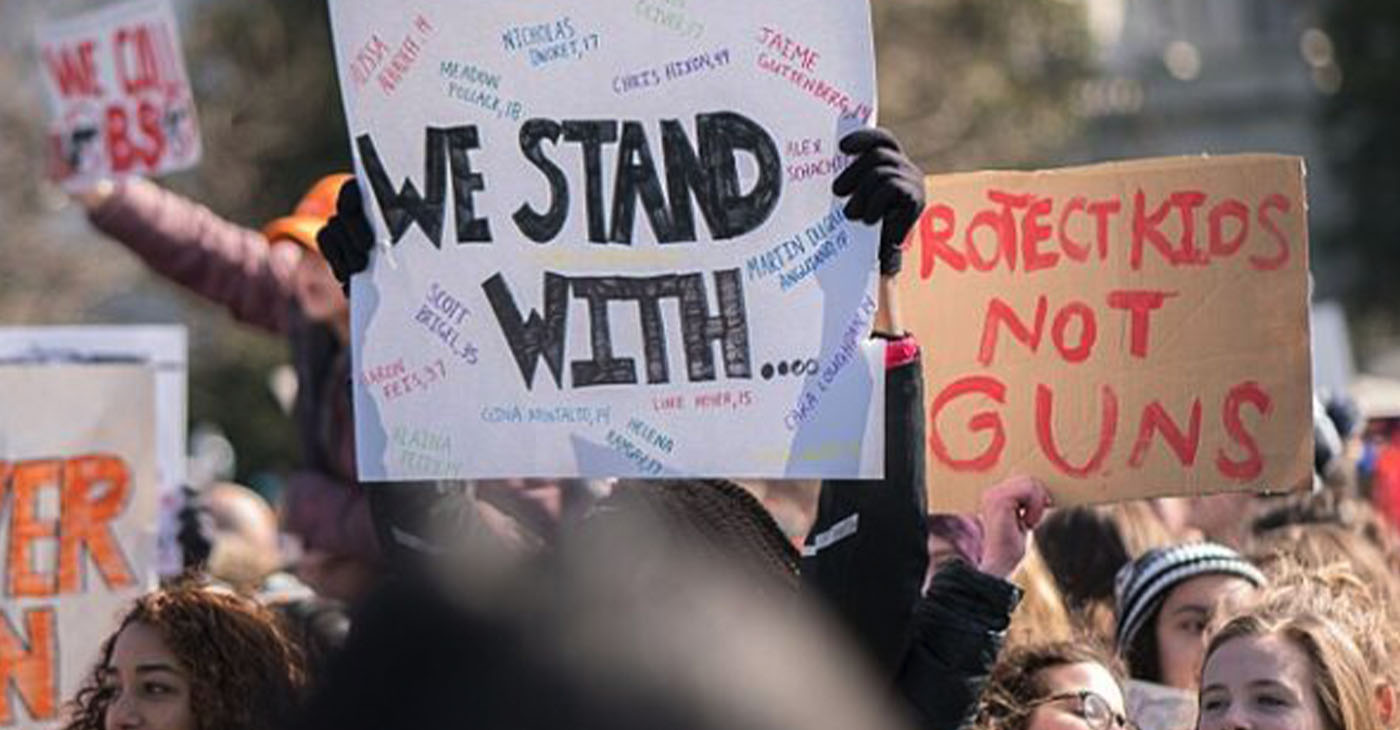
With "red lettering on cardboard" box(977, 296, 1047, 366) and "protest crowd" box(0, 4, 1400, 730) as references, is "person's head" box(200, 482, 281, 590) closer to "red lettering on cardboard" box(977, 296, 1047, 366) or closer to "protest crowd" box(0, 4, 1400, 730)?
"protest crowd" box(0, 4, 1400, 730)

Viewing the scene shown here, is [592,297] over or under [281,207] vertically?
under

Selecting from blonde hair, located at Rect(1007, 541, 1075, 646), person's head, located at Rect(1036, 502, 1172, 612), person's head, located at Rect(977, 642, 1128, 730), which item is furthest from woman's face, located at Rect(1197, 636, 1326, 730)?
person's head, located at Rect(1036, 502, 1172, 612)

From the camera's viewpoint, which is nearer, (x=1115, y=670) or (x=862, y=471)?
(x=862, y=471)

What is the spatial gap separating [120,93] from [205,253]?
2.78 feet

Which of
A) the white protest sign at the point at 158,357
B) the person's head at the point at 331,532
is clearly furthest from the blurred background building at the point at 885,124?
the person's head at the point at 331,532

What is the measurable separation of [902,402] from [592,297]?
424 millimetres

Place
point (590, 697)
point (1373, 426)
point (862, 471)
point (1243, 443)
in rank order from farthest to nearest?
point (1373, 426), point (1243, 443), point (862, 471), point (590, 697)

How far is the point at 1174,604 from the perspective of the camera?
235 inches

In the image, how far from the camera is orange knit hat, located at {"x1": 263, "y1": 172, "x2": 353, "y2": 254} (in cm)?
683

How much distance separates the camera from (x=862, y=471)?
3965 millimetres

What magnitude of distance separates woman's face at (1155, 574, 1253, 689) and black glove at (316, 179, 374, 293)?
222 centimetres

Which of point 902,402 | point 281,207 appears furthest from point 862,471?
point 281,207

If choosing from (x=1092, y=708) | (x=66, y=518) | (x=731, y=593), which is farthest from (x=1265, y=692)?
(x=66, y=518)

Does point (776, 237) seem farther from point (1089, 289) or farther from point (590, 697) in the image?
point (590, 697)
